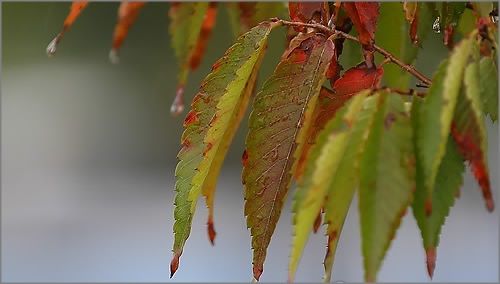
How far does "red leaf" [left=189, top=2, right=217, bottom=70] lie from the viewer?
54 centimetres

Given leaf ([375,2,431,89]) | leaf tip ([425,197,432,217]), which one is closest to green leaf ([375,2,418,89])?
leaf ([375,2,431,89])

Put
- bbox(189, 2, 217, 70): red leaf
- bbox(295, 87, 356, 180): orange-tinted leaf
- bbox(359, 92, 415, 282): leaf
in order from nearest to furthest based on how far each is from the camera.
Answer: bbox(359, 92, 415, 282): leaf < bbox(295, 87, 356, 180): orange-tinted leaf < bbox(189, 2, 217, 70): red leaf

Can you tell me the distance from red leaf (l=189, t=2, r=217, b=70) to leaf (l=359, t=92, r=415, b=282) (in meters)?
0.25

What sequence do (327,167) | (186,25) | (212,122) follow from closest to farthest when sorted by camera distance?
1. (327,167)
2. (212,122)
3. (186,25)

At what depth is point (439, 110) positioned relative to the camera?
312 millimetres

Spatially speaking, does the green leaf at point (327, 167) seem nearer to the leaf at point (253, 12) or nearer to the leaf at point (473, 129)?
the leaf at point (473, 129)

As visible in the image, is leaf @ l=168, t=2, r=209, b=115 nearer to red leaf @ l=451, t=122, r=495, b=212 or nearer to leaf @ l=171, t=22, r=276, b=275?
leaf @ l=171, t=22, r=276, b=275

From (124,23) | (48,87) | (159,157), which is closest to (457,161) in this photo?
(124,23)

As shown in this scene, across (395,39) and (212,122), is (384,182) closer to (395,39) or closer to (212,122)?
(212,122)

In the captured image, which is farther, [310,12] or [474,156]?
[310,12]

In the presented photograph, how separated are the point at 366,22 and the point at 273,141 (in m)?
0.11

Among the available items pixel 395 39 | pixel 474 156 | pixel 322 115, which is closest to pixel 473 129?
pixel 474 156

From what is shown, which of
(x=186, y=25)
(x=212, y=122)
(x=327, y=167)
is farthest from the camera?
(x=186, y=25)

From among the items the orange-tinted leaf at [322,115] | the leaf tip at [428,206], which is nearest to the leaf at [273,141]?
the orange-tinted leaf at [322,115]
